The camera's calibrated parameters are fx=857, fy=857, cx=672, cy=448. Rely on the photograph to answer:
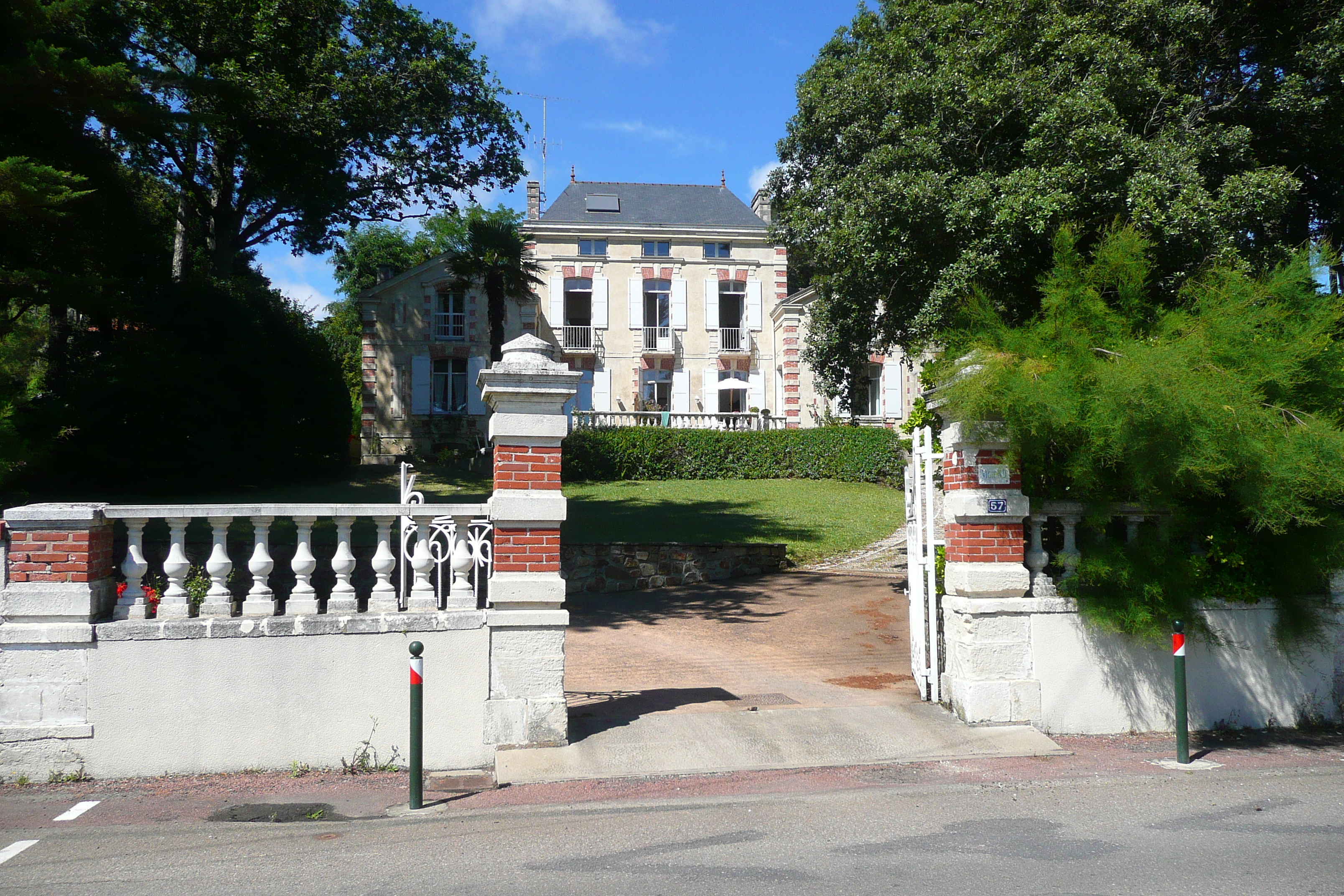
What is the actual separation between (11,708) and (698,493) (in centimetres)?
1786

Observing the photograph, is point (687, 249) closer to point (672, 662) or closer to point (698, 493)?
point (698, 493)

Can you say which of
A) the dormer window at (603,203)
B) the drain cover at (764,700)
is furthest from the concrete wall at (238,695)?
the dormer window at (603,203)

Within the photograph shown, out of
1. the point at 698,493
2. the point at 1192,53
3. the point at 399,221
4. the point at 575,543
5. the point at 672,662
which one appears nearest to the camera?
the point at 672,662

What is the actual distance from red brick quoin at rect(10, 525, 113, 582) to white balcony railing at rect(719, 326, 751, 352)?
1129 inches

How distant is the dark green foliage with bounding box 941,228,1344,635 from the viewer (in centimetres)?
581

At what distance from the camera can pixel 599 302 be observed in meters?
32.9

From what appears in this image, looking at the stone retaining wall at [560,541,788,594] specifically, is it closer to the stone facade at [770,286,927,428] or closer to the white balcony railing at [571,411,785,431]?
the white balcony railing at [571,411,785,431]

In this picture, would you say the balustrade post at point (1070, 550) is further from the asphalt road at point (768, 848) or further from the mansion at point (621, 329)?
the mansion at point (621, 329)

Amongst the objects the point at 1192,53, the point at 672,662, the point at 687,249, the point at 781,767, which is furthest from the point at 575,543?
the point at 687,249

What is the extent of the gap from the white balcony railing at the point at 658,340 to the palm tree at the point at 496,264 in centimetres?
591

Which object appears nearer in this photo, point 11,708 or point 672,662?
point 11,708

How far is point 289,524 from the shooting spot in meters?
16.2

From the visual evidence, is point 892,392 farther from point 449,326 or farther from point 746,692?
point 746,692

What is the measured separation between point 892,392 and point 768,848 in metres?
27.2
